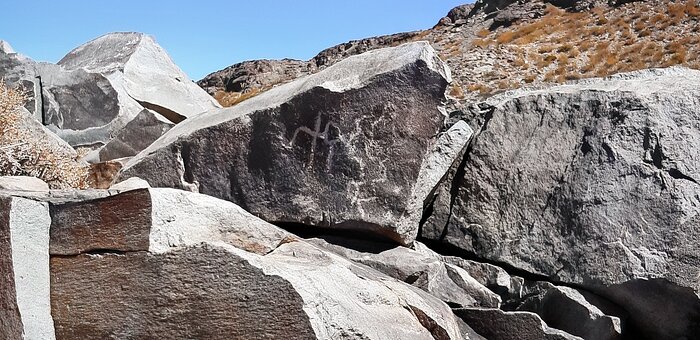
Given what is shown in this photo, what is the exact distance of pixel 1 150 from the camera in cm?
700

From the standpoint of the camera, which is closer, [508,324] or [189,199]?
Answer: [189,199]

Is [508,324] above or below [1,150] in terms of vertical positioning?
below

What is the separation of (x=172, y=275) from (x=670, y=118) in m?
4.49

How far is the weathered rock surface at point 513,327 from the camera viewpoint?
19.3 feet

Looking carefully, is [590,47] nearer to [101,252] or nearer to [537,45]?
[537,45]

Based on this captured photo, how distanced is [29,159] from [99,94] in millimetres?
6536

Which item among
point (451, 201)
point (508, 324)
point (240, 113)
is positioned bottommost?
point (508, 324)

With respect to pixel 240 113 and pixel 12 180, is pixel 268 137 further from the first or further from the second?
pixel 12 180

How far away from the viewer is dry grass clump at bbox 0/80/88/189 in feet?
23.0

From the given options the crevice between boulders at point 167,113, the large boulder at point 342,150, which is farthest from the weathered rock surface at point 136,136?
the large boulder at point 342,150

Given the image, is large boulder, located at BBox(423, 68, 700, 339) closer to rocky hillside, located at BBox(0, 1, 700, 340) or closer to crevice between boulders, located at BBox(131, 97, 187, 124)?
rocky hillside, located at BBox(0, 1, 700, 340)

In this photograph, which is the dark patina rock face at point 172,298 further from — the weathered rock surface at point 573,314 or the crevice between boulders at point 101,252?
the weathered rock surface at point 573,314

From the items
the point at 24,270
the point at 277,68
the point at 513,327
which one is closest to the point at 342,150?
the point at 513,327

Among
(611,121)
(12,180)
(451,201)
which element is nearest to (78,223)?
(12,180)
